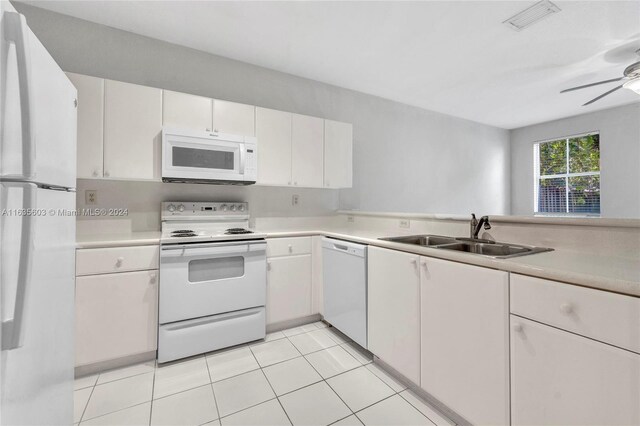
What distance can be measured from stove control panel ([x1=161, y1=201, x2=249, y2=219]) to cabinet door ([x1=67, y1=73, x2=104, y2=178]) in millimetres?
546

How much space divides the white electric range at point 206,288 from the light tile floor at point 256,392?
5.4 inches

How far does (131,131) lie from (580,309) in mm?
2753

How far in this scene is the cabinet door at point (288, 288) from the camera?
2.37 metres

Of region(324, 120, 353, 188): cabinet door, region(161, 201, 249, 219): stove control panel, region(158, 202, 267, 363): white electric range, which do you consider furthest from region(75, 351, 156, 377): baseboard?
region(324, 120, 353, 188): cabinet door

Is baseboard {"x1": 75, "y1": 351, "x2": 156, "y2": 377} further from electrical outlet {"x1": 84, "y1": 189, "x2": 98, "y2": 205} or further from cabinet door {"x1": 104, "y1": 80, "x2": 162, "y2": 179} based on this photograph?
cabinet door {"x1": 104, "y1": 80, "x2": 162, "y2": 179}

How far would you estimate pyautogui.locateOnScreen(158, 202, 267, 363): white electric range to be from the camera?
6.30 feet

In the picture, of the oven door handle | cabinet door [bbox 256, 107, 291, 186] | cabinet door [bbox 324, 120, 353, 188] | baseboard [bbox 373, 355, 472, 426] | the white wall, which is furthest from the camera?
the white wall

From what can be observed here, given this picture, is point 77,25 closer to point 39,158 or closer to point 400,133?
point 39,158

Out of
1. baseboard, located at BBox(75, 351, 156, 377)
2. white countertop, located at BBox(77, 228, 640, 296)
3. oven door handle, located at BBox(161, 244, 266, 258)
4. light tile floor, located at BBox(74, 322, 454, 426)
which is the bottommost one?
light tile floor, located at BBox(74, 322, 454, 426)

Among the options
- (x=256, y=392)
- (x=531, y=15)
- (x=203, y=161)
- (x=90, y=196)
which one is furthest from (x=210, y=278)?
(x=531, y=15)

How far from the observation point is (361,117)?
12.1 feet

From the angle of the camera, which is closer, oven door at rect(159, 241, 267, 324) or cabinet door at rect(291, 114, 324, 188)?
oven door at rect(159, 241, 267, 324)

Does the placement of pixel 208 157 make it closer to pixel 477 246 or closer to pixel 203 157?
pixel 203 157

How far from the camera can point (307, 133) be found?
2830 mm
